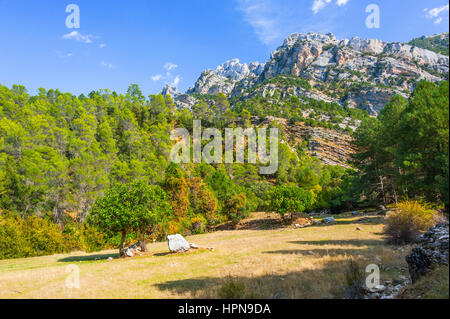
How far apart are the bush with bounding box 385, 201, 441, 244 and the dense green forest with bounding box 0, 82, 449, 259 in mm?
2793

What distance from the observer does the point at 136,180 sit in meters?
32.1

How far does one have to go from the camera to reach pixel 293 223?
41031 mm

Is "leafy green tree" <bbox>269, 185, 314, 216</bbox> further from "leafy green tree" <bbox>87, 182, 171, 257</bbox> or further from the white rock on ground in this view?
"leafy green tree" <bbox>87, 182, 171, 257</bbox>

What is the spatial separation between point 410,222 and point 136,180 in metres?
30.2

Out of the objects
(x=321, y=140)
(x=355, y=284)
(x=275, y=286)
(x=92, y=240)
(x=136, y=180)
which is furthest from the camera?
(x=321, y=140)

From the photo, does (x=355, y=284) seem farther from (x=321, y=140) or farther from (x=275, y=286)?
(x=321, y=140)

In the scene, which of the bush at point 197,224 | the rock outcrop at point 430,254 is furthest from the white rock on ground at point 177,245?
the bush at point 197,224

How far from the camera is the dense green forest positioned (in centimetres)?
1923

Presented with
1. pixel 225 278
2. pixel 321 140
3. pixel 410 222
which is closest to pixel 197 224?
pixel 225 278

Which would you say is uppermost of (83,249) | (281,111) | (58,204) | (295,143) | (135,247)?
(281,111)

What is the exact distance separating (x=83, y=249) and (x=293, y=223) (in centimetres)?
3412

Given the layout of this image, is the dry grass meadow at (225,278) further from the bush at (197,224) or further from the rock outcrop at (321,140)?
the rock outcrop at (321,140)
